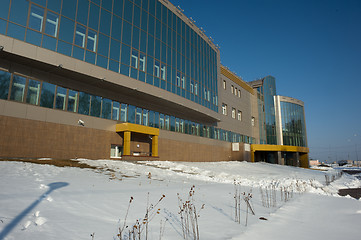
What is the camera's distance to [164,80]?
2694 centimetres

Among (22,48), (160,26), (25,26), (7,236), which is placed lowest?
(7,236)

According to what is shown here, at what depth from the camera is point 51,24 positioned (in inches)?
706

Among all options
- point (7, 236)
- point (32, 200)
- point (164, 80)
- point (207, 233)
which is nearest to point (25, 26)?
point (164, 80)

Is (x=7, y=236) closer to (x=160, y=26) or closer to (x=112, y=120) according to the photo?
(x=112, y=120)

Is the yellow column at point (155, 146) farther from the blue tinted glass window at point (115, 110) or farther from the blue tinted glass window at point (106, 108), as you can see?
the blue tinted glass window at point (106, 108)

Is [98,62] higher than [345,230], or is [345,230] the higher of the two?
[98,62]

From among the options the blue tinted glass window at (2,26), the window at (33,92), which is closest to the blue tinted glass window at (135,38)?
the window at (33,92)

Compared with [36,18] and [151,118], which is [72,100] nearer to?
[36,18]

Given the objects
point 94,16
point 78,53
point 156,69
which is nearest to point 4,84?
point 78,53

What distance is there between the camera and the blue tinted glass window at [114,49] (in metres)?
21.7

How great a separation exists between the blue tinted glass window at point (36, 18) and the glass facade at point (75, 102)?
12.0 feet

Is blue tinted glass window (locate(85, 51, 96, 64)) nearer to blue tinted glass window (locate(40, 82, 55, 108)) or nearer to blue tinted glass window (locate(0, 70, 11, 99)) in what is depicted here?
blue tinted glass window (locate(40, 82, 55, 108))

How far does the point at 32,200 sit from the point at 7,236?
2079 millimetres

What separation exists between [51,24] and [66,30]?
1.07 metres
